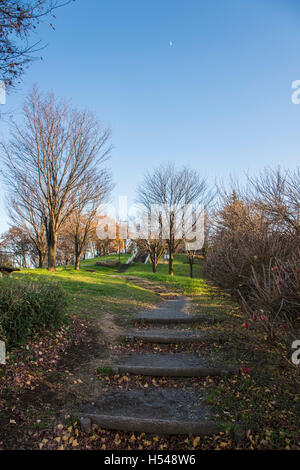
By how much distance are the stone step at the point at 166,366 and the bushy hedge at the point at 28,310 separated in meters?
1.50

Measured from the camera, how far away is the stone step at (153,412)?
3180 mm

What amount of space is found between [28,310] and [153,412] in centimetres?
268

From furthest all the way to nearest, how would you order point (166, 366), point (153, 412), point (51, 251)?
point (51, 251)
point (166, 366)
point (153, 412)

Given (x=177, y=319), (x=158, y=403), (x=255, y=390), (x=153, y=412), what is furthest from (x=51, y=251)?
(x=255, y=390)

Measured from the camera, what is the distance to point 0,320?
4.20 m

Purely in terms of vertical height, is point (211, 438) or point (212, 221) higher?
point (212, 221)

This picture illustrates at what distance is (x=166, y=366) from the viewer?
4703mm

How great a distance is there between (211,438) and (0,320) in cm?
335

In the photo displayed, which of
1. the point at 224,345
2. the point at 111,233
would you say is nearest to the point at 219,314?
the point at 224,345

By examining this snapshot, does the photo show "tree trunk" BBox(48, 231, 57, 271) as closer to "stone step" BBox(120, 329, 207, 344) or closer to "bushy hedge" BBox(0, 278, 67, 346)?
"bushy hedge" BBox(0, 278, 67, 346)

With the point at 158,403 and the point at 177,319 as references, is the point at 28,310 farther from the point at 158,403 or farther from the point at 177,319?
the point at 177,319

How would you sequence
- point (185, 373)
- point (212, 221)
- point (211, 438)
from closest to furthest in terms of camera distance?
point (211, 438) → point (185, 373) → point (212, 221)

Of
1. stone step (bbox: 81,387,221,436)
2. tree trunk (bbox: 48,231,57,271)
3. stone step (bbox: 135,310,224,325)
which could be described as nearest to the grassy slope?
stone step (bbox: 81,387,221,436)
